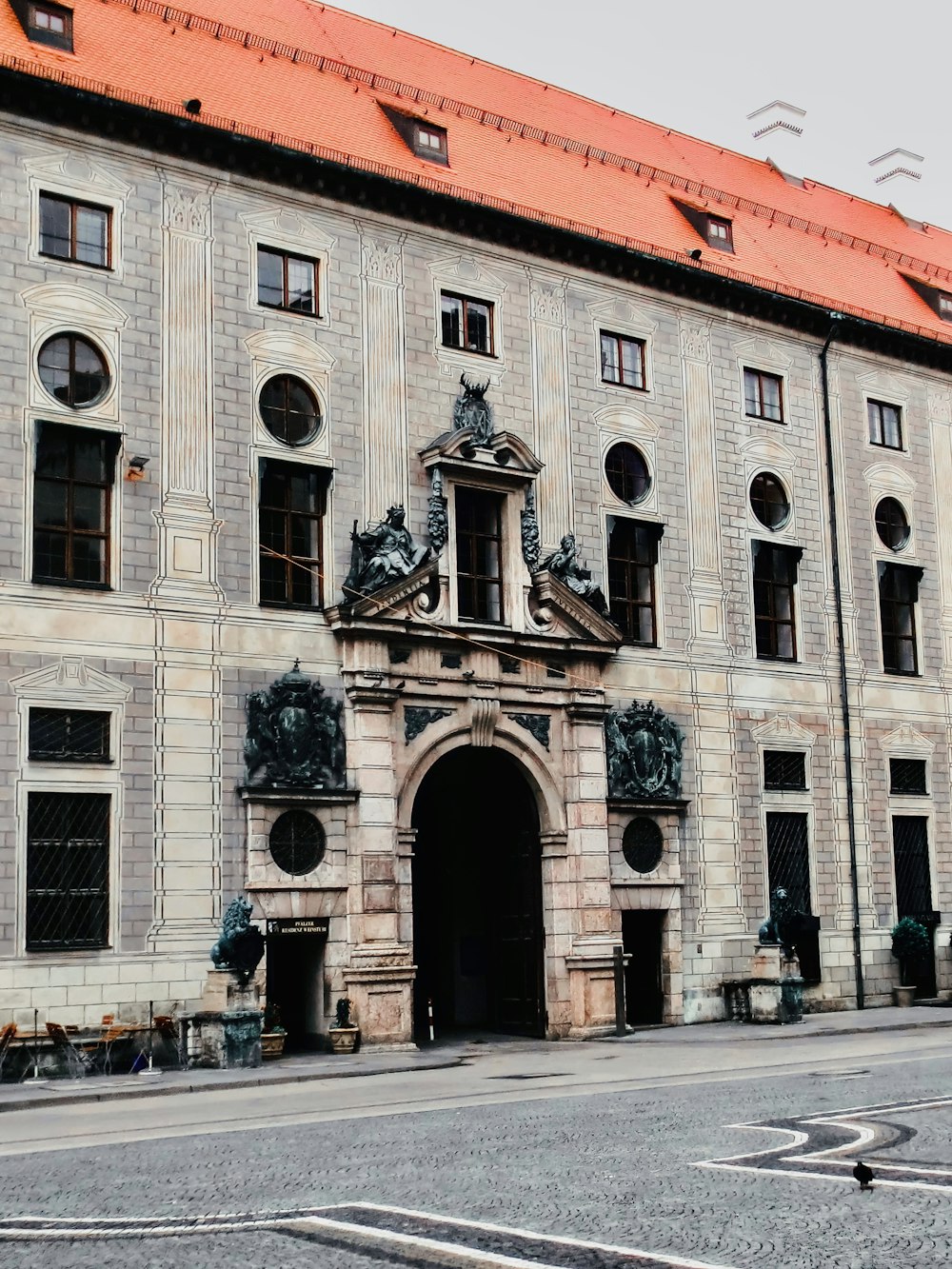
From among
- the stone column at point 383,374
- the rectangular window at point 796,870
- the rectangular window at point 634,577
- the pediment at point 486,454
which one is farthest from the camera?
the rectangular window at point 796,870

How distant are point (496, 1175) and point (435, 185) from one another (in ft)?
75.2

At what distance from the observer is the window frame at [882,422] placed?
39562 millimetres

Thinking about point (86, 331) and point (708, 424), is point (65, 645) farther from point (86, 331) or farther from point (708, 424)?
point (708, 424)

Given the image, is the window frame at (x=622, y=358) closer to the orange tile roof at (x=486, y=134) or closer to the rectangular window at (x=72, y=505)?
the orange tile roof at (x=486, y=134)

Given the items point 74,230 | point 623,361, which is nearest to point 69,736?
point 74,230

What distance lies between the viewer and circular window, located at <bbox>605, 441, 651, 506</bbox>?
34031 mm

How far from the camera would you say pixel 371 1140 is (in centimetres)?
1588

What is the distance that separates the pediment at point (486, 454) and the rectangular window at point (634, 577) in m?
2.76

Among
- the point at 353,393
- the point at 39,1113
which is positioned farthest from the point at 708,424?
the point at 39,1113

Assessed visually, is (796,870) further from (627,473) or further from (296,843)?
(296,843)

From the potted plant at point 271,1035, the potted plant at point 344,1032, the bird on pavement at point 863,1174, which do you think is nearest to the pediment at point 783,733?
the potted plant at point 344,1032

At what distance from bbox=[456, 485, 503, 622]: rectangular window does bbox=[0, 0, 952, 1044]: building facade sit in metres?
0.08

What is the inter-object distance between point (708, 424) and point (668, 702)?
6.58 m

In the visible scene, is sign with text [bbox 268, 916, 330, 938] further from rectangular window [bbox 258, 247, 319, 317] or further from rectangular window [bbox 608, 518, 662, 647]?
rectangular window [bbox 258, 247, 319, 317]
